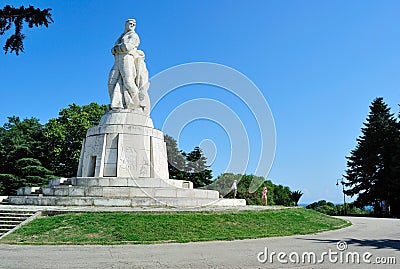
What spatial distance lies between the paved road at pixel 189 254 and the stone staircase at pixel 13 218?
260 centimetres

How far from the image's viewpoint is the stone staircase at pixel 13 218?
1264cm

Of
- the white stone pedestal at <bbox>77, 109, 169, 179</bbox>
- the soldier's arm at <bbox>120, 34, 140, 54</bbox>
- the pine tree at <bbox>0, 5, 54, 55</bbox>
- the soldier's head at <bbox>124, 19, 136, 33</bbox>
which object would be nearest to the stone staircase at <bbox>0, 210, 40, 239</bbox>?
the white stone pedestal at <bbox>77, 109, 169, 179</bbox>

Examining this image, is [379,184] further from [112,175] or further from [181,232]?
[181,232]

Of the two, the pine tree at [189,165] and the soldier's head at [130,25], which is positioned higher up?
the soldier's head at [130,25]

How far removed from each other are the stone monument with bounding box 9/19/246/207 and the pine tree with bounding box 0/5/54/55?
37.0 ft

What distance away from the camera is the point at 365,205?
3944 cm

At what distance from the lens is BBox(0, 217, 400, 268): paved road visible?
802 cm

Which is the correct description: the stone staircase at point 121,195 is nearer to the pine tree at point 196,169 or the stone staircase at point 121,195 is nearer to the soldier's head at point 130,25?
the soldier's head at point 130,25

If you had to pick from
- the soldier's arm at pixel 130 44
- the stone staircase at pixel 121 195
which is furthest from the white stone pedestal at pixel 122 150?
the soldier's arm at pixel 130 44

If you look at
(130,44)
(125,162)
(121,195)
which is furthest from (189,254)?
(130,44)

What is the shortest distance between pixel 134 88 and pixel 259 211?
11.5 meters

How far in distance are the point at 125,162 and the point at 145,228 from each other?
28.8ft

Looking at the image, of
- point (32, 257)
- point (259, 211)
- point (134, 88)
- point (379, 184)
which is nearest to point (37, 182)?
point (134, 88)

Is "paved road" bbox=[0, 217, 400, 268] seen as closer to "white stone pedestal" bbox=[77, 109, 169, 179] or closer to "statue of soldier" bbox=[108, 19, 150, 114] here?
"white stone pedestal" bbox=[77, 109, 169, 179]
